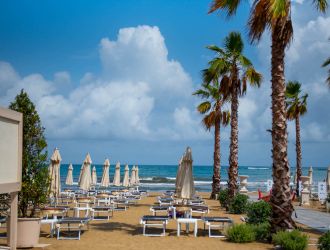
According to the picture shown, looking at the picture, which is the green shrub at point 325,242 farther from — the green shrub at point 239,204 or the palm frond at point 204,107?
the palm frond at point 204,107

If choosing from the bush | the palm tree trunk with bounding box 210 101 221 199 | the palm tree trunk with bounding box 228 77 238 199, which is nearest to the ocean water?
the palm tree trunk with bounding box 210 101 221 199

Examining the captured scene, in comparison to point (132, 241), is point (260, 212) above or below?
above

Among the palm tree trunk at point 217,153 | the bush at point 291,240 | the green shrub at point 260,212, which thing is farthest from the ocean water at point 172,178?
the bush at point 291,240

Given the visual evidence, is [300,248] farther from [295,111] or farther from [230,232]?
[295,111]

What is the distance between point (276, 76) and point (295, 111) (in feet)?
58.1

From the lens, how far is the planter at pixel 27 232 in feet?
31.7

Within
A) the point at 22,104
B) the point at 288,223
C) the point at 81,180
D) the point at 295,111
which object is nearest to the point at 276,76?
the point at 288,223

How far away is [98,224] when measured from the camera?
14250 millimetres

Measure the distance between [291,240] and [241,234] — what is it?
1639 millimetres

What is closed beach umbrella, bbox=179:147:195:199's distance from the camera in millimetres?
14867

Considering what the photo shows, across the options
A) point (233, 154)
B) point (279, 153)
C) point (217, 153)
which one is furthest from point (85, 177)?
point (279, 153)

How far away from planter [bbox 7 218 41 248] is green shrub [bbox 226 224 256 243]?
466cm

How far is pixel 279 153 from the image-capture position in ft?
34.5

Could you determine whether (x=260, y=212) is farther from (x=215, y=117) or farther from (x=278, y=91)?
(x=215, y=117)
